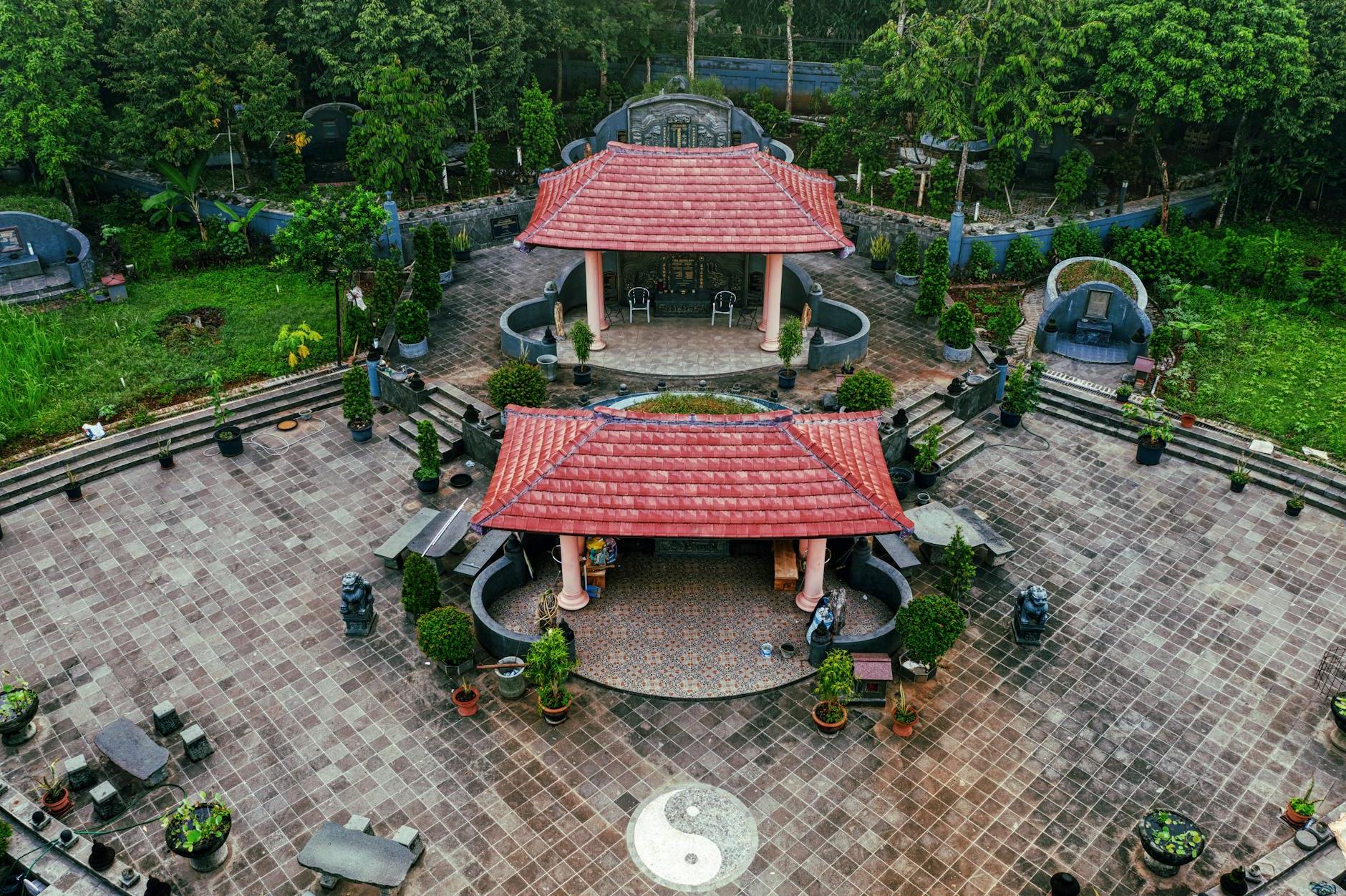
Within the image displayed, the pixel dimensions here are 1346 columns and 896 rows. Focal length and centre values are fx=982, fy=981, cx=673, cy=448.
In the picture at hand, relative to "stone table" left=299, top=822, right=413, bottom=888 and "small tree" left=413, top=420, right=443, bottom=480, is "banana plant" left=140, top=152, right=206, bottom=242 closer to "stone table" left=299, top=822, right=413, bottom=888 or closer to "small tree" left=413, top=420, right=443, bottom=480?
"small tree" left=413, top=420, right=443, bottom=480

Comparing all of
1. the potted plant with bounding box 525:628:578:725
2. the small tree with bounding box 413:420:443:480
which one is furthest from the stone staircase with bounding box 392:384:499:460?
the potted plant with bounding box 525:628:578:725

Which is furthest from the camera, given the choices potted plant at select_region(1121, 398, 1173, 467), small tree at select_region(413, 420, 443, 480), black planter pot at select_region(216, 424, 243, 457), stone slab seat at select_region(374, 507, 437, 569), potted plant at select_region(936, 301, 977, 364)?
potted plant at select_region(936, 301, 977, 364)

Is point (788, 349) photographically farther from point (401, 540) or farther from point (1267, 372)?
point (1267, 372)

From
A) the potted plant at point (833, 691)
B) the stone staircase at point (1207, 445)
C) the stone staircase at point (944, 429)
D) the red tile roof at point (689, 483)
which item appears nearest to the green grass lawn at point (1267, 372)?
the stone staircase at point (1207, 445)

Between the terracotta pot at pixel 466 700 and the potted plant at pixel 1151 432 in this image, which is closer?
the terracotta pot at pixel 466 700

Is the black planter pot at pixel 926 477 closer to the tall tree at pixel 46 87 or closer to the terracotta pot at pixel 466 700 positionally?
the terracotta pot at pixel 466 700

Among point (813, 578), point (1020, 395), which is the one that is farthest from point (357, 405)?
point (1020, 395)

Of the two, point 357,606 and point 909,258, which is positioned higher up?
point 909,258
